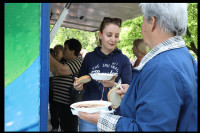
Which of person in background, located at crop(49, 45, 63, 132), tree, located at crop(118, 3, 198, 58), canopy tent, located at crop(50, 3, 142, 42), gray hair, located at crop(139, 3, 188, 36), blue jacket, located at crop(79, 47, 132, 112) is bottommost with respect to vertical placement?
person in background, located at crop(49, 45, 63, 132)

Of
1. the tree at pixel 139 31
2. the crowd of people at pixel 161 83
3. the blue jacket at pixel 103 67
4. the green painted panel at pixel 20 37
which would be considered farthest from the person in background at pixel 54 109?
the tree at pixel 139 31

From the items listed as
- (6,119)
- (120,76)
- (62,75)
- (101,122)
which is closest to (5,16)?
(6,119)

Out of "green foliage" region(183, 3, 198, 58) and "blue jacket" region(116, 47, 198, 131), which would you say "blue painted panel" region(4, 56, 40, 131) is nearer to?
"blue jacket" region(116, 47, 198, 131)

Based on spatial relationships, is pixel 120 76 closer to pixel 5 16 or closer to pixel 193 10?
pixel 5 16

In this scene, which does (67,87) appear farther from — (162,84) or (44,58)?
(162,84)

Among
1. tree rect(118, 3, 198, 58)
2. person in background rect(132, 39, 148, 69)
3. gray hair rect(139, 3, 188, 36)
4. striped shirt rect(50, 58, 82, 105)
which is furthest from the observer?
tree rect(118, 3, 198, 58)

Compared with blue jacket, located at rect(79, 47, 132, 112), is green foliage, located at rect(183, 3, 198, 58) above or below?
above

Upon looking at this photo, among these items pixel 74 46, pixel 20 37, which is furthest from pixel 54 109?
pixel 20 37

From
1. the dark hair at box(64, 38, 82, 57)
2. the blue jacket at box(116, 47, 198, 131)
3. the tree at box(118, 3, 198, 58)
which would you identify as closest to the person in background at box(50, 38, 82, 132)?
the dark hair at box(64, 38, 82, 57)

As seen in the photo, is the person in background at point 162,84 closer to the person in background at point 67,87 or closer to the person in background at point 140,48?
the person in background at point 67,87

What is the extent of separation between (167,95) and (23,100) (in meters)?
0.93

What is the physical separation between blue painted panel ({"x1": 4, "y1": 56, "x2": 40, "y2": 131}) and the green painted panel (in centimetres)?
4

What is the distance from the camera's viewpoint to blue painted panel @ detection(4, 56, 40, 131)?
4.47ft

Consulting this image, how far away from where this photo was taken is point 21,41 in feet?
4.61
